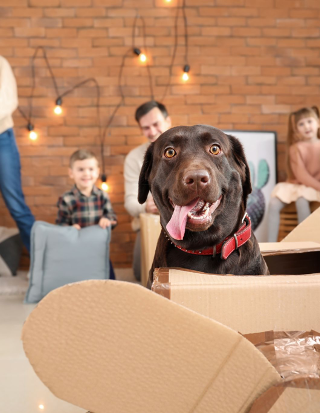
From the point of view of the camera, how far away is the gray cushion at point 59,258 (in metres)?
2.41

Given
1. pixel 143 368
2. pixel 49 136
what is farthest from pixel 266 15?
pixel 143 368

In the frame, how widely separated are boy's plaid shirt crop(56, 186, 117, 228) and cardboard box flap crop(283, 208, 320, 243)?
1749 millimetres

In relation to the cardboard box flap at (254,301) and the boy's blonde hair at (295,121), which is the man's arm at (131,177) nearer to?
the boy's blonde hair at (295,121)

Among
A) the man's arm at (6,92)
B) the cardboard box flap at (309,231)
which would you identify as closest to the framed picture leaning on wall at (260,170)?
the man's arm at (6,92)

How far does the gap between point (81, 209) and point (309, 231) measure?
1.92 metres

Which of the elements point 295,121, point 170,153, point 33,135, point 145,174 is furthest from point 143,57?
point 170,153

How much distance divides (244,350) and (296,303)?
0.74ft

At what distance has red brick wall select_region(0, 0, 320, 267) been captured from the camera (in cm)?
352

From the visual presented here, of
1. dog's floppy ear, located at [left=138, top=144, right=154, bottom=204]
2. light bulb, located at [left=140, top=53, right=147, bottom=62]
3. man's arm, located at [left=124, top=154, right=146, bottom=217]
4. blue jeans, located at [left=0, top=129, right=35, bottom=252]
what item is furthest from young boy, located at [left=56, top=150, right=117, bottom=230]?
dog's floppy ear, located at [left=138, top=144, right=154, bottom=204]

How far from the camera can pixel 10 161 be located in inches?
120

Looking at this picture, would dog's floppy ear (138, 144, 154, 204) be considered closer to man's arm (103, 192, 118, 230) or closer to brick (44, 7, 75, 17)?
man's arm (103, 192, 118, 230)

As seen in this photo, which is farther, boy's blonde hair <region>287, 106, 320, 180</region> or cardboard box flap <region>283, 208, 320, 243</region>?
boy's blonde hair <region>287, 106, 320, 180</region>

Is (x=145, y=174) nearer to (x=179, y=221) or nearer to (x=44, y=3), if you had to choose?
(x=179, y=221)

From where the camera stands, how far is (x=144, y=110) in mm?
2908
